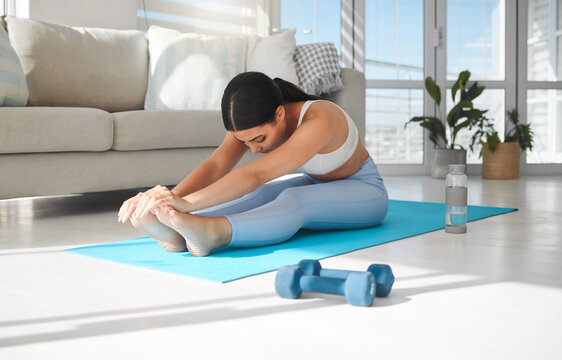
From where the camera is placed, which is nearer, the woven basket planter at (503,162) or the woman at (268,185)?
the woman at (268,185)

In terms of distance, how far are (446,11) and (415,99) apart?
2.67 ft

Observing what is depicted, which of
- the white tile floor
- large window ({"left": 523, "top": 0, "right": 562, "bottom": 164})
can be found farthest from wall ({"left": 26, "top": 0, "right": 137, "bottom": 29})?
large window ({"left": 523, "top": 0, "right": 562, "bottom": 164})

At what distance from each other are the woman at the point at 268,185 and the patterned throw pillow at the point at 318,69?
51.1 inches

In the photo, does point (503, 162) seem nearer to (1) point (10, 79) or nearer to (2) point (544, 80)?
(2) point (544, 80)

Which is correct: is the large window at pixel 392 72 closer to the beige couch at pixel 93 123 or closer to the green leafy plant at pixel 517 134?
the green leafy plant at pixel 517 134

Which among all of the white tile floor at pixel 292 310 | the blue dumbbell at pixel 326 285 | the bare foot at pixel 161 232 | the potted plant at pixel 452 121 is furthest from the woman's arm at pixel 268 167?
the potted plant at pixel 452 121

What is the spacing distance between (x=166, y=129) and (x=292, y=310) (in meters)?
1.76

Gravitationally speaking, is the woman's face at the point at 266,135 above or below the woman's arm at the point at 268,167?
above

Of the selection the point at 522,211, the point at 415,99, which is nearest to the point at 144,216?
the point at 522,211

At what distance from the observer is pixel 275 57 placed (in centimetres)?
358

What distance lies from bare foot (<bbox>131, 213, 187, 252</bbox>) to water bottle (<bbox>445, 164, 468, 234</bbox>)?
0.91 metres

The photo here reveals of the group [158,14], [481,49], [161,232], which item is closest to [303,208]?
[161,232]

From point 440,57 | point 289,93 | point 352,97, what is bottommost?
point 289,93

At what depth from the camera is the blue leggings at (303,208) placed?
5.80 ft
